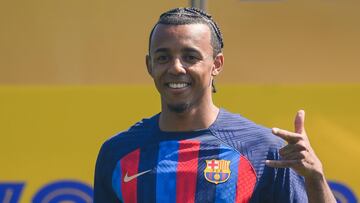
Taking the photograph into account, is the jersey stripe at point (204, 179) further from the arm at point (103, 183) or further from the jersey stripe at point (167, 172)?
the arm at point (103, 183)

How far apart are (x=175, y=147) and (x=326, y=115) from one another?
159 cm

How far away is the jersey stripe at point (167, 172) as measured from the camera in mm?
2412

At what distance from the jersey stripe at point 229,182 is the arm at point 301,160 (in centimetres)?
21

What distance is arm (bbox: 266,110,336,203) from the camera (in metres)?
2.15

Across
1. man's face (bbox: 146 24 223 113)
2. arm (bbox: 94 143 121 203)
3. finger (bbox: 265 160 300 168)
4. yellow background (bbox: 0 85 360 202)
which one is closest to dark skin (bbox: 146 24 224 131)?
man's face (bbox: 146 24 223 113)

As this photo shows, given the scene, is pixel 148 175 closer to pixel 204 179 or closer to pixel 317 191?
pixel 204 179

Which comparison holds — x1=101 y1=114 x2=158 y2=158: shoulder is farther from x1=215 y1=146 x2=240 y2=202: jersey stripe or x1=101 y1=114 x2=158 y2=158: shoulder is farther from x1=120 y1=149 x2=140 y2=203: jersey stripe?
x1=215 y1=146 x2=240 y2=202: jersey stripe

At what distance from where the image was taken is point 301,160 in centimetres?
217

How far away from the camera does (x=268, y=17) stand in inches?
155

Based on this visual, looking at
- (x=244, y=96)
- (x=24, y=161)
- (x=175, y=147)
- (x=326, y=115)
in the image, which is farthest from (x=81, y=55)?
(x=175, y=147)

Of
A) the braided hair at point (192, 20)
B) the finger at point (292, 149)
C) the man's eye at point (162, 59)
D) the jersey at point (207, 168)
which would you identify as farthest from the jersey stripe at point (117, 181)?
the finger at point (292, 149)

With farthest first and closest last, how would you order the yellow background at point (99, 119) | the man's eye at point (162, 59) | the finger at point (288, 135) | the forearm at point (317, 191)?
1. the yellow background at point (99, 119)
2. the man's eye at point (162, 59)
3. the forearm at point (317, 191)
4. the finger at point (288, 135)

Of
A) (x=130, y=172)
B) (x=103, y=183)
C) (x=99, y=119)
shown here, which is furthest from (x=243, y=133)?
(x=99, y=119)

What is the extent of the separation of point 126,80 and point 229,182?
167 cm
